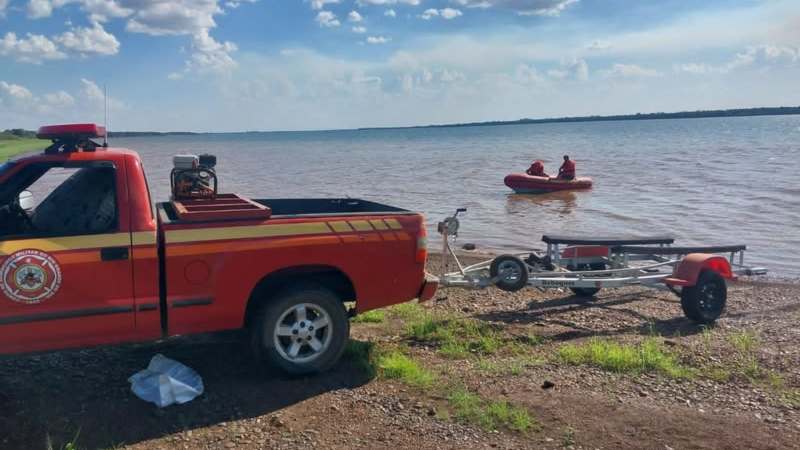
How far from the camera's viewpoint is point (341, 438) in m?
4.71

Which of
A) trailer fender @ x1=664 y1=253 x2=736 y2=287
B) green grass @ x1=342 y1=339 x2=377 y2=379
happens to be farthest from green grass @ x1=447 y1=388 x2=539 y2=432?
trailer fender @ x1=664 y1=253 x2=736 y2=287

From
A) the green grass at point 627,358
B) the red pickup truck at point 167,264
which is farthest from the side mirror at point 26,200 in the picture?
the green grass at point 627,358

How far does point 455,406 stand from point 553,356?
1.63m

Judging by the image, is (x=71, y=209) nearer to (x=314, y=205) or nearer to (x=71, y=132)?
(x=71, y=132)

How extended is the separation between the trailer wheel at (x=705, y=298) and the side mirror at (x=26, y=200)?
656cm

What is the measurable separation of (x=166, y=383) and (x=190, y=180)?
8.16ft

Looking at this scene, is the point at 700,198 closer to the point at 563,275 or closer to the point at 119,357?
the point at 563,275

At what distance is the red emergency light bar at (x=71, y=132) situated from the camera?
5.33 meters

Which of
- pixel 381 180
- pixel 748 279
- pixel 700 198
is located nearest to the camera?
pixel 748 279

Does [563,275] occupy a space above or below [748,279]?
above

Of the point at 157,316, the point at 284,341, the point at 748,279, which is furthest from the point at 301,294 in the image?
the point at 748,279

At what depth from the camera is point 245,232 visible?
17.7 ft

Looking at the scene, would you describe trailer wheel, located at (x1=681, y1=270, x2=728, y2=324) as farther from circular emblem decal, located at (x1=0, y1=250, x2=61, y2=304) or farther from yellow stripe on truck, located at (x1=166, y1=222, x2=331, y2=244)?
circular emblem decal, located at (x1=0, y1=250, x2=61, y2=304)

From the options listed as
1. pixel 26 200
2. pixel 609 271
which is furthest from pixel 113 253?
pixel 609 271
